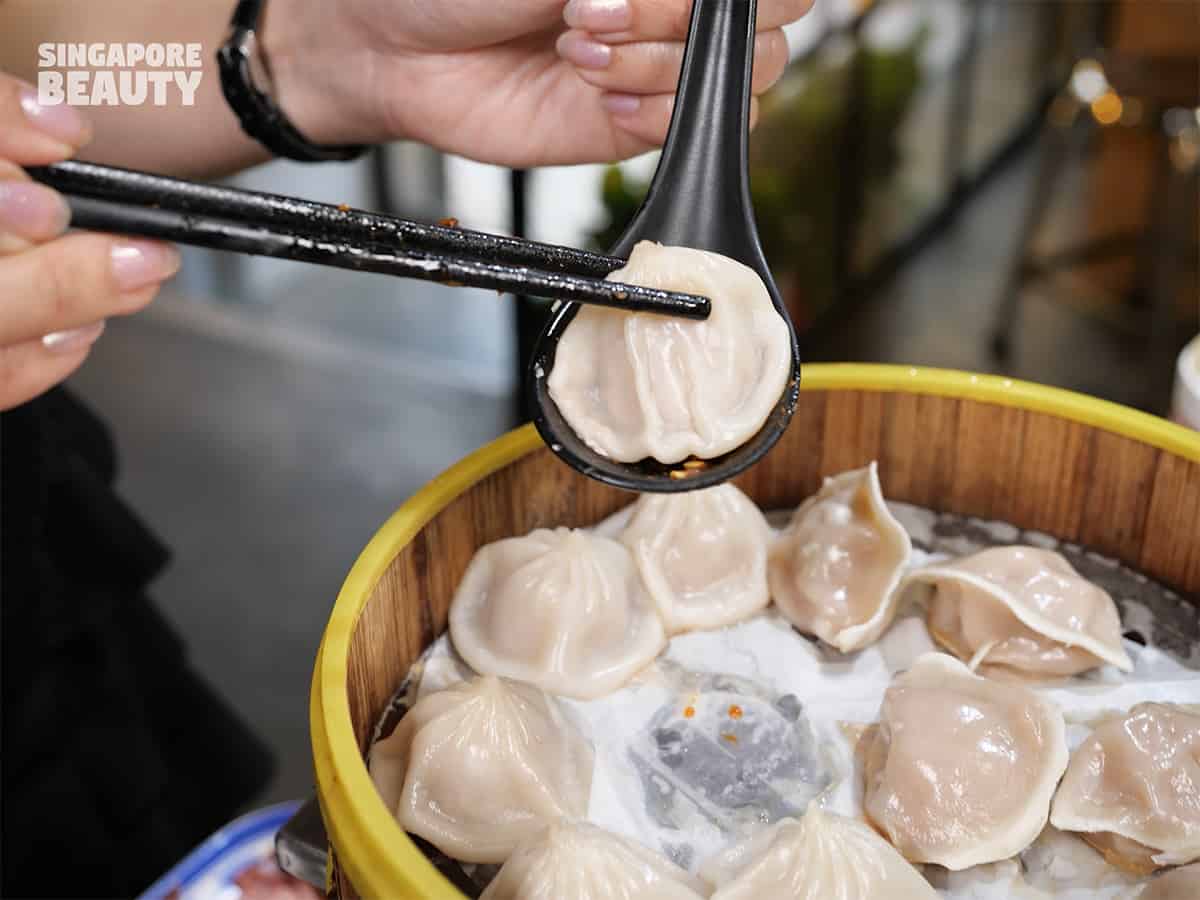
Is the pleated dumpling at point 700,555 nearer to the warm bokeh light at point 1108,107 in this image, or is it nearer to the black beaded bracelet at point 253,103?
the black beaded bracelet at point 253,103

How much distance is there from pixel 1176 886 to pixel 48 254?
1064 millimetres

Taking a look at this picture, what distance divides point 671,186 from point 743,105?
0.11m

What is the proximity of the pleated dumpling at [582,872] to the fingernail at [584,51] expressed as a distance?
902 millimetres

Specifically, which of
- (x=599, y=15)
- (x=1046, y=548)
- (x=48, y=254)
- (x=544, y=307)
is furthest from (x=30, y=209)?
(x=544, y=307)

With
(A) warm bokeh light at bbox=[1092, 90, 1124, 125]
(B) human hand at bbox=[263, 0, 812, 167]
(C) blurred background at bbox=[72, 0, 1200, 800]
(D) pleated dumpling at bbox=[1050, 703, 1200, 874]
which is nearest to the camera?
(D) pleated dumpling at bbox=[1050, 703, 1200, 874]

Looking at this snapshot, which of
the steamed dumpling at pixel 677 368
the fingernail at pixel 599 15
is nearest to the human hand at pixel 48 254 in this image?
the steamed dumpling at pixel 677 368

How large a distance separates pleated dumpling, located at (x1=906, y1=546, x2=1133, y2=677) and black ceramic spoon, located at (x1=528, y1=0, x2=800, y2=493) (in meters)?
0.33

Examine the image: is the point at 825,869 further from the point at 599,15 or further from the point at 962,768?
the point at 599,15

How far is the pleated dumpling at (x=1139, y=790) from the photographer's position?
112cm

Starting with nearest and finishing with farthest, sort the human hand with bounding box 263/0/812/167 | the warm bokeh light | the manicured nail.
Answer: the manicured nail
the human hand with bounding box 263/0/812/167
the warm bokeh light

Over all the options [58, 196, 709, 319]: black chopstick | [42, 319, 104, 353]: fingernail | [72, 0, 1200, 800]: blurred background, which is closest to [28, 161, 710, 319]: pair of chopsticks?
[58, 196, 709, 319]: black chopstick

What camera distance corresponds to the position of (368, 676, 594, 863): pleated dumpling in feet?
3.74

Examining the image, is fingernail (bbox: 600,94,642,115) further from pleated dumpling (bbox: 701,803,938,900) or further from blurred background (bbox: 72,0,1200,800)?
blurred background (bbox: 72,0,1200,800)

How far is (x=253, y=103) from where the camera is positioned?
1.59 metres
